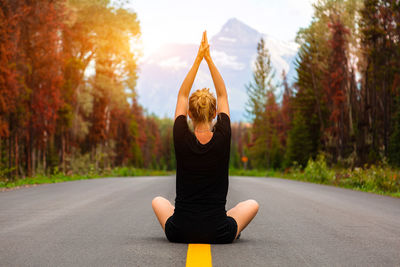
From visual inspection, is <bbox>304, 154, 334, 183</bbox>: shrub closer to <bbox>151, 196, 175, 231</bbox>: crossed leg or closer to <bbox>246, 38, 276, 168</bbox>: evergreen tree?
<bbox>151, 196, 175, 231</bbox>: crossed leg

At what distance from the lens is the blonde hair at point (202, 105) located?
4.84 metres

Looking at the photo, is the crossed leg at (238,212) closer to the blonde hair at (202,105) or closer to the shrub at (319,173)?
the blonde hair at (202,105)

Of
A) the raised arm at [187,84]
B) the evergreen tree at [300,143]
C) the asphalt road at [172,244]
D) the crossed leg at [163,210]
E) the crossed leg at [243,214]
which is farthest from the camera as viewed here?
the evergreen tree at [300,143]

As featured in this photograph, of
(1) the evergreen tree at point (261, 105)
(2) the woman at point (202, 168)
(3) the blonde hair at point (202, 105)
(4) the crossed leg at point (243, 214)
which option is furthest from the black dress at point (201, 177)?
(1) the evergreen tree at point (261, 105)

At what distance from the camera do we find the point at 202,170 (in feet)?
16.0

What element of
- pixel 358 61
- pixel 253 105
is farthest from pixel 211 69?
pixel 253 105

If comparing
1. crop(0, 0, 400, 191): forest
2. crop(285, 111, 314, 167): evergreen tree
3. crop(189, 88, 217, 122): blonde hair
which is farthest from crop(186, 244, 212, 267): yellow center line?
crop(285, 111, 314, 167): evergreen tree

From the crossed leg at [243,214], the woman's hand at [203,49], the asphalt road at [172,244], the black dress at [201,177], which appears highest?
the woman's hand at [203,49]

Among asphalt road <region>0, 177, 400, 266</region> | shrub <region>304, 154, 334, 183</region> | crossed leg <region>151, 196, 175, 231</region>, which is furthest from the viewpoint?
shrub <region>304, 154, 334, 183</region>

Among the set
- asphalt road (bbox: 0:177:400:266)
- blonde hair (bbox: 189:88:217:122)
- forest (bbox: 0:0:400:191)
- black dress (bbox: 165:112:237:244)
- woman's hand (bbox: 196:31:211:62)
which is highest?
forest (bbox: 0:0:400:191)

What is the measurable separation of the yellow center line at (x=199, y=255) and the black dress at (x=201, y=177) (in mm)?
156

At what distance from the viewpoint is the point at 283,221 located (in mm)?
7641

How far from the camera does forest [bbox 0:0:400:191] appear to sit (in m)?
26.8

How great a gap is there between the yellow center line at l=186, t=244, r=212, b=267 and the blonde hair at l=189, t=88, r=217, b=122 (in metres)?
1.34
